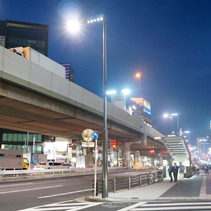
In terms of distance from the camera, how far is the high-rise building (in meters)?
101

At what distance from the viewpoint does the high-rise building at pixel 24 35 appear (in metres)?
101

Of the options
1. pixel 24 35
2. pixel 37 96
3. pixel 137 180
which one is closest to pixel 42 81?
pixel 37 96

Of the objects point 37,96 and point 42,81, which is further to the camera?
point 37,96

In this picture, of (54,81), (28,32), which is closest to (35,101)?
(54,81)

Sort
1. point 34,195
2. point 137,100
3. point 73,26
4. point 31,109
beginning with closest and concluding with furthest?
1. point 34,195
2. point 73,26
3. point 31,109
4. point 137,100

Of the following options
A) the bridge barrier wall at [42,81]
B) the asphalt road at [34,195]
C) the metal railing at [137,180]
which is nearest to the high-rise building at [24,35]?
the bridge barrier wall at [42,81]

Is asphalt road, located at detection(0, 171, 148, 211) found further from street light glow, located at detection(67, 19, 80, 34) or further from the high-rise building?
the high-rise building

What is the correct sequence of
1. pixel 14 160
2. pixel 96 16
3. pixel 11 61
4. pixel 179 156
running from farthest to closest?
pixel 14 160
pixel 179 156
pixel 11 61
pixel 96 16

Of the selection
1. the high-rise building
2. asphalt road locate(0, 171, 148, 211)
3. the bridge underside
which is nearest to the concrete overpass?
the bridge underside

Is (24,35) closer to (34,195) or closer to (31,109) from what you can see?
(31,109)

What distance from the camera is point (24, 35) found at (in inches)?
4013

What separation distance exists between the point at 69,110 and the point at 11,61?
10.1 meters

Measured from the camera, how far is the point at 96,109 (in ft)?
104

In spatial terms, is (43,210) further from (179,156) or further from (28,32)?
(28,32)
